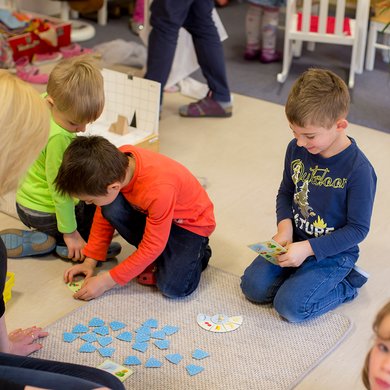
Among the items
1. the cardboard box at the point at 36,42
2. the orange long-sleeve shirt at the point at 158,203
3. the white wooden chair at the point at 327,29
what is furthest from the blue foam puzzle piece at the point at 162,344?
the cardboard box at the point at 36,42

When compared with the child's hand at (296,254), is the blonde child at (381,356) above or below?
above

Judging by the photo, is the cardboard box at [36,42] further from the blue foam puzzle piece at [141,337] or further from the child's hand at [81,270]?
the blue foam puzzle piece at [141,337]

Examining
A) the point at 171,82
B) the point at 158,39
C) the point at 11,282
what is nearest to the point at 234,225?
the point at 11,282

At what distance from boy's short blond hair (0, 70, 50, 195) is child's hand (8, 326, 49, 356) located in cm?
53

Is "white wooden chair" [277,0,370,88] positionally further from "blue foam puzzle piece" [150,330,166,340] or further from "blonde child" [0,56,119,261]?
"blue foam puzzle piece" [150,330,166,340]

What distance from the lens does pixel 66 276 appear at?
2139mm

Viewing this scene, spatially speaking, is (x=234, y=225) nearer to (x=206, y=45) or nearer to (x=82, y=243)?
(x=82, y=243)

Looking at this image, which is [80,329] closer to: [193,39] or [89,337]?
[89,337]

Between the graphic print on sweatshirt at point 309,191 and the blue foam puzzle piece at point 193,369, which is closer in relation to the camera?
the blue foam puzzle piece at point 193,369

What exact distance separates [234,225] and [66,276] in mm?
613

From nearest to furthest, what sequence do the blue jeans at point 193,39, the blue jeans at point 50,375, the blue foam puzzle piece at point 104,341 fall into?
the blue jeans at point 50,375 < the blue foam puzzle piece at point 104,341 < the blue jeans at point 193,39

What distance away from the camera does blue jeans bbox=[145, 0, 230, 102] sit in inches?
120

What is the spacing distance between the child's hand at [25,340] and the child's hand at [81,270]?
0.82 feet

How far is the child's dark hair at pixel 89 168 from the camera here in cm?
186
